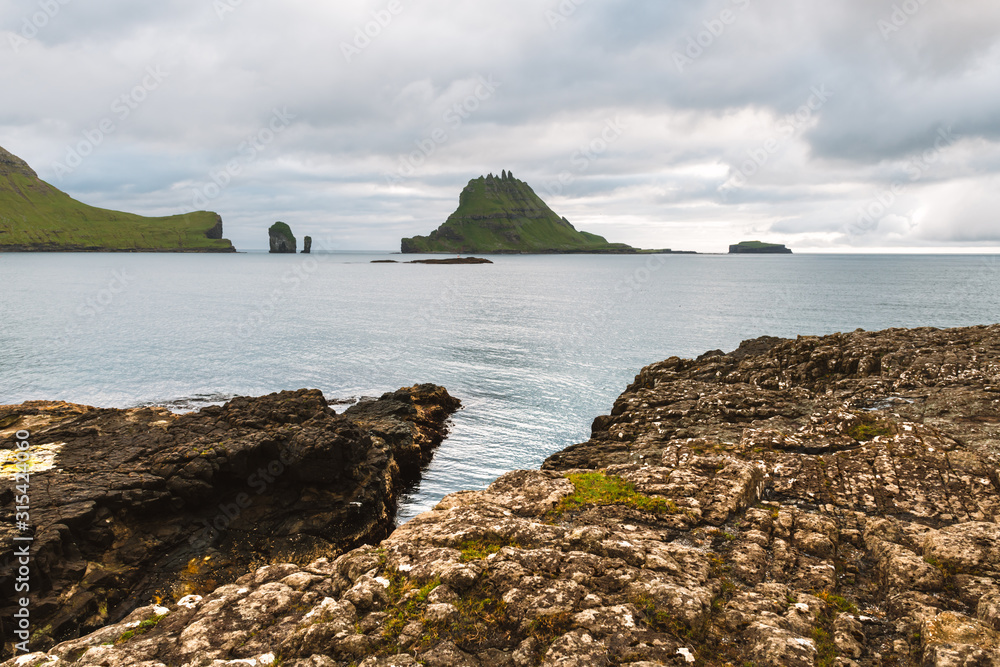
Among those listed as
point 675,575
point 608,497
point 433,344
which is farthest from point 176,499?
point 433,344

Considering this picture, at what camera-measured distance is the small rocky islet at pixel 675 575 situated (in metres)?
7.34

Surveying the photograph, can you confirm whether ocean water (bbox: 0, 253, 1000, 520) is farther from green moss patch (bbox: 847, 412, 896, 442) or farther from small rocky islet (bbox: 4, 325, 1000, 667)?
green moss patch (bbox: 847, 412, 896, 442)

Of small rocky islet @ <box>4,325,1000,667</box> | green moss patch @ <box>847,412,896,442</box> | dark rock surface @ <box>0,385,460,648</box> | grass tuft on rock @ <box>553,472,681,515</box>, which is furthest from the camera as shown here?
dark rock surface @ <box>0,385,460,648</box>

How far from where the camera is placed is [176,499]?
18.9 m

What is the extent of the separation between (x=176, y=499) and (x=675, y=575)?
18391 mm

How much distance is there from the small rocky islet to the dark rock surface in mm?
8381

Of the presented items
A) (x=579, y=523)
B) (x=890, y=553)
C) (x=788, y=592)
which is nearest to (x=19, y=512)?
(x=579, y=523)

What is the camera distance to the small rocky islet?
24.1 ft

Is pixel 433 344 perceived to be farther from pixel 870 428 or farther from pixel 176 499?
pixel 870 428

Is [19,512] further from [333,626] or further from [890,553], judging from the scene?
[890,553]

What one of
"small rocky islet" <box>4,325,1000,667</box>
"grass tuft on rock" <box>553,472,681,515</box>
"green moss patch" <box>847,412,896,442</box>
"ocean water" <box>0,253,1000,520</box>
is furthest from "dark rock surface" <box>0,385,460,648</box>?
"green moss patch" <box>847,412,896,442</box>

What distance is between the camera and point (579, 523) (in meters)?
11.4

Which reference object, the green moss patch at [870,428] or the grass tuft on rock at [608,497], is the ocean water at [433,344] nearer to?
the grass tuft on rock at [608,497]

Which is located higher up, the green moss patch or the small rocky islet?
the green moss patch
